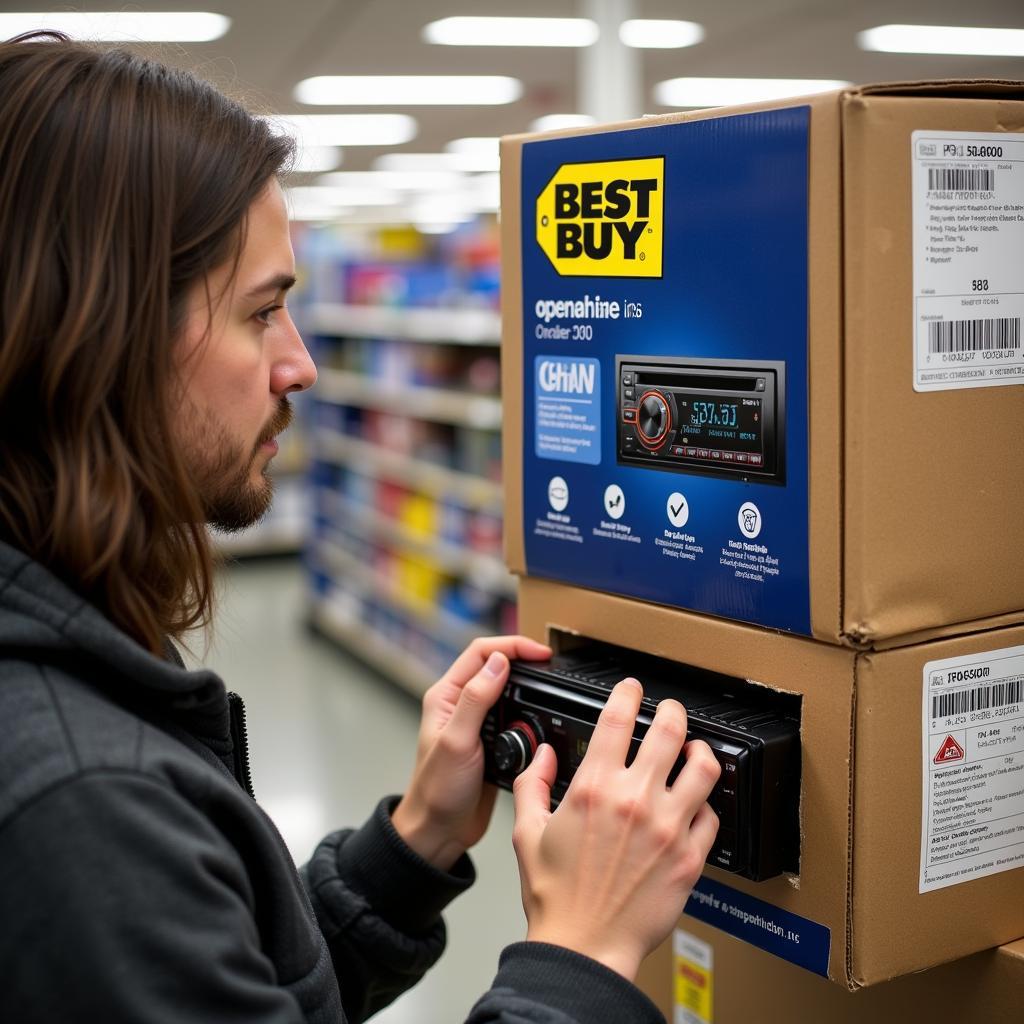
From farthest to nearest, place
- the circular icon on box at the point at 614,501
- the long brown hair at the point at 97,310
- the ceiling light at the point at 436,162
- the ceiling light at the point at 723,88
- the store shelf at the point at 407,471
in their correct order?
the ceiling light at the point at 436,162
the store shelf at the point at 407,471
the ceiling light at the point at 723,88
the circular icon on box at the point at 614,501
the long brown hair at the point at 97,310

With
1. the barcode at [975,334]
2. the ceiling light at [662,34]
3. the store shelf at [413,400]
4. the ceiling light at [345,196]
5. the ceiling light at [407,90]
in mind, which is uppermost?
the ceiling light at [345,196]

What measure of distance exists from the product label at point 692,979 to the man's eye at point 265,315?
31.4 inches

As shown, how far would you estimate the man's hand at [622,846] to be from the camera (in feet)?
2.89

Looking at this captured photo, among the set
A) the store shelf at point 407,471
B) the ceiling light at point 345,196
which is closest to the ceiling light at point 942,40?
the store shelf at point 407,471

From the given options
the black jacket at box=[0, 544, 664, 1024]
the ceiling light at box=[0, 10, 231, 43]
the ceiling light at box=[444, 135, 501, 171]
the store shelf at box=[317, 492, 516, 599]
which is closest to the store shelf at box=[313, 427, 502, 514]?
the store shelf at box=[317, 492, 516, 599]

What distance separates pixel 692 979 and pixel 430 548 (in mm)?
4374

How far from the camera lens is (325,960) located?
3.06 ft

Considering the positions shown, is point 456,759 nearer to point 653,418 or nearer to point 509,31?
point 653,418

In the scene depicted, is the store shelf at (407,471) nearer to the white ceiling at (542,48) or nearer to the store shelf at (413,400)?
the store shelf at (413,400)

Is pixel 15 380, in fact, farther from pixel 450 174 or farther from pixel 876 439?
pixel 450 174

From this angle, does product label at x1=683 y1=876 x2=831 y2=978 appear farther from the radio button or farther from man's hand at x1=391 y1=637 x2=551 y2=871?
the radio button

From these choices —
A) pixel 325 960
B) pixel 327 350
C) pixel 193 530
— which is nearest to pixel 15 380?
pixel 193 530

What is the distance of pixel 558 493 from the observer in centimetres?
116

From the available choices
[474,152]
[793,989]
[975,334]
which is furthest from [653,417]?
[474,152]
